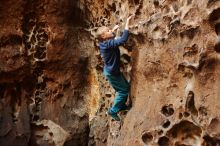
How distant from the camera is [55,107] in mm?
5359

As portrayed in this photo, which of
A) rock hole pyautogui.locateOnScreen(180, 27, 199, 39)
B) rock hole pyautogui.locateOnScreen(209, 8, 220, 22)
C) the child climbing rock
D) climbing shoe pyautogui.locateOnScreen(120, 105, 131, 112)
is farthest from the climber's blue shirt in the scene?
rock hole pyautogui.locateOnScreen(209, 8, 220, 22)

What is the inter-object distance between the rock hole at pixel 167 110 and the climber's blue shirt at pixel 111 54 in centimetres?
63

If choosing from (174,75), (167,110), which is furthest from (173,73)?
(167,110)

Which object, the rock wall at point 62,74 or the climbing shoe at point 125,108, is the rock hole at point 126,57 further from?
the climbing shoe at point 125,108

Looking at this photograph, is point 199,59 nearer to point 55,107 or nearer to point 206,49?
point 206,49

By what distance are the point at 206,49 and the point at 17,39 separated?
94.9 inches

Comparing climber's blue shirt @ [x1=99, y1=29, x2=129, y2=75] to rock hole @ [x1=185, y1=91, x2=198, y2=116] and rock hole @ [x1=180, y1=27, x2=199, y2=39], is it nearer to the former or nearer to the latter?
rock hole @ [x1=180, y1=27, x2=199, y2=39]

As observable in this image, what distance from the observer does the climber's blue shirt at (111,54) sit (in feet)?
13.5

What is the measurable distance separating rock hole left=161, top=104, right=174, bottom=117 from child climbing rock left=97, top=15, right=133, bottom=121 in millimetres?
614

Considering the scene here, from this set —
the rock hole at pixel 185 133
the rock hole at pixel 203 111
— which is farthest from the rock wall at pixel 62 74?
the rock hole at pixel 203 111

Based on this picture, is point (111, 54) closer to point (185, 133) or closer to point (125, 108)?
point (125, 108)

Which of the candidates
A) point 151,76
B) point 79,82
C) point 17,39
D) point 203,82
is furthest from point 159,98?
point 17,39

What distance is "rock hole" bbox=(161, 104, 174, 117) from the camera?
3.76 m

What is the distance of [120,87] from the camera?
4395mm
